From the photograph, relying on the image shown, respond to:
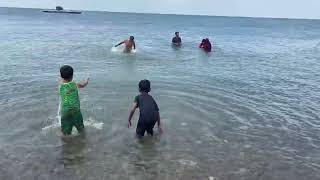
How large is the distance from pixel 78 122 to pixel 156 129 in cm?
202

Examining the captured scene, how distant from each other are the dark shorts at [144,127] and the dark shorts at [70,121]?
140cm

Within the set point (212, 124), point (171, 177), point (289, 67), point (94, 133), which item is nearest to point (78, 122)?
point (94, 133)

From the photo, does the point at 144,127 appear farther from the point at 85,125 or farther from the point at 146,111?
the point at 85,125

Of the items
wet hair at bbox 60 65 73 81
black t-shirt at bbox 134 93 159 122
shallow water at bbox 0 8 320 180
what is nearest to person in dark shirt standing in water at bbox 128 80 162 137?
black t-shirt at bbox 134 93 159 122

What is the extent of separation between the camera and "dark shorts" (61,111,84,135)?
30.2 feet

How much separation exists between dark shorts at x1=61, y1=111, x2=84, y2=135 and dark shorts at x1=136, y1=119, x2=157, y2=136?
140 cm

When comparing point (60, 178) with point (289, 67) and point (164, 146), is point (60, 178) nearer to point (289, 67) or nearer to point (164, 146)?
point (164, 146)

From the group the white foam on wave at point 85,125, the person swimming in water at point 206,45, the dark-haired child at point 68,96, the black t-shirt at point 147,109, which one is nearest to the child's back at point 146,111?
the black t-shirt at point 147,109

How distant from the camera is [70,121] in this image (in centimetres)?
940

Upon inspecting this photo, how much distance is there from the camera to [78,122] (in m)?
9.63

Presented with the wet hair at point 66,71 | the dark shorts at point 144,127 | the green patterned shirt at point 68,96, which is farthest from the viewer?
the dark shorts at point 144,127

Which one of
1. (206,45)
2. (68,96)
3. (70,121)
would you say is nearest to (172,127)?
(70,121)

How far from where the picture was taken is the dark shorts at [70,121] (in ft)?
30.2

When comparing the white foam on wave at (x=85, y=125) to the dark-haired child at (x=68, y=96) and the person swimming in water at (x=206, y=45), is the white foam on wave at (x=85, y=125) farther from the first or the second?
→ the person swimming in water at (x=206, y=45)
